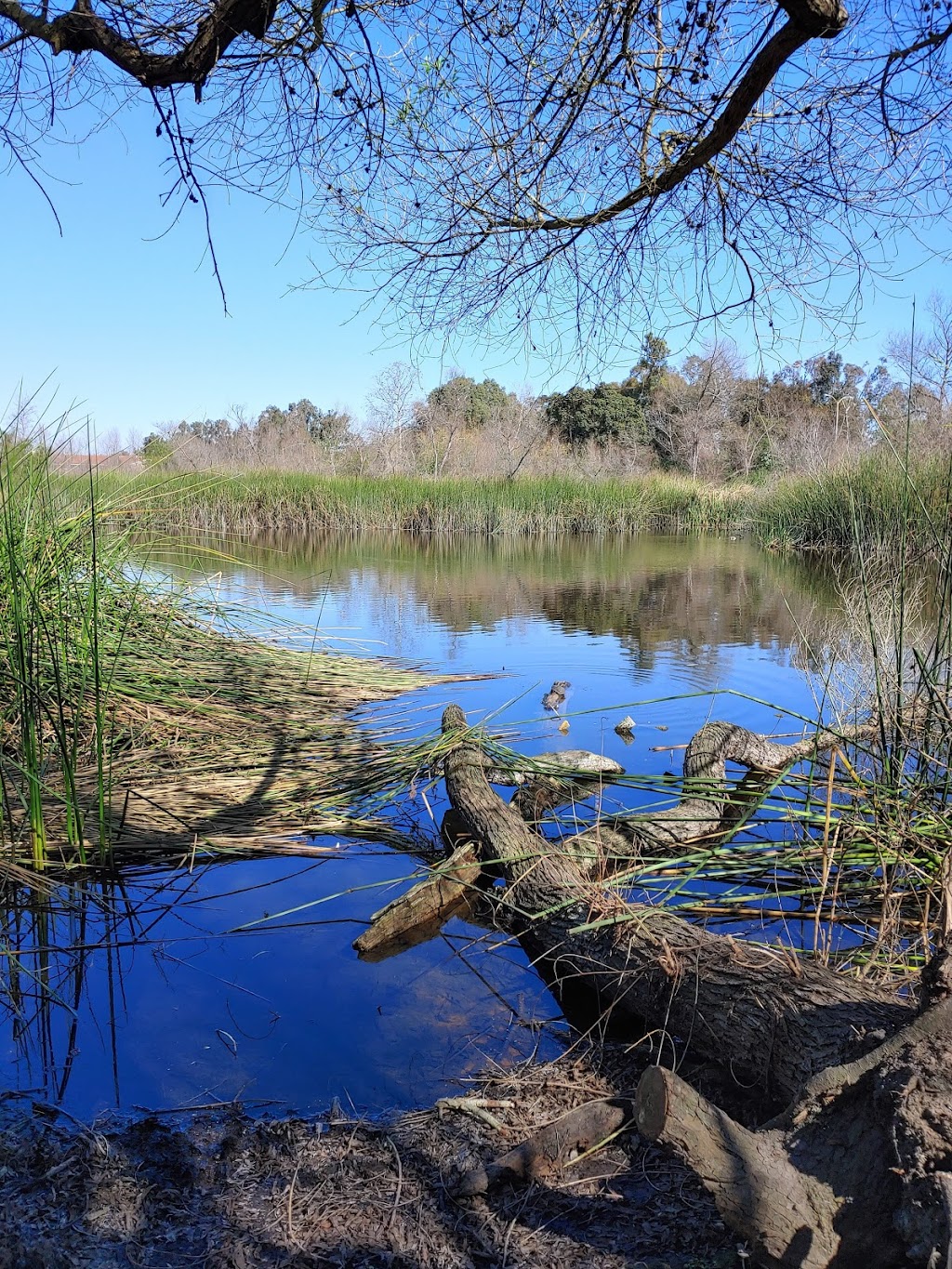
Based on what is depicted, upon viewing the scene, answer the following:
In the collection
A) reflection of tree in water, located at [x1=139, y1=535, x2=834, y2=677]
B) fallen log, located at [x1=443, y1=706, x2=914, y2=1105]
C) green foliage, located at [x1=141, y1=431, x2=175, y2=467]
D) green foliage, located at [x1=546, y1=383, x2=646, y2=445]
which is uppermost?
green foliage, located at [x1=546, y1=383, x2=646, y2=445]

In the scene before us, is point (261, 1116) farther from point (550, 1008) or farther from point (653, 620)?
point (653, 620)

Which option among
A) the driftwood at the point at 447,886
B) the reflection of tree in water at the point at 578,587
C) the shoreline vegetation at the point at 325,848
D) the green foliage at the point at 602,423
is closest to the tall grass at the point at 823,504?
the reflection of tree in water at the point at 578,587

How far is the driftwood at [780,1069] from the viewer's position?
1273 mm

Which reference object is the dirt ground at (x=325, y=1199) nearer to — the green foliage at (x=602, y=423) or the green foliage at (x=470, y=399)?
the green foliage at (x=470, y=399)

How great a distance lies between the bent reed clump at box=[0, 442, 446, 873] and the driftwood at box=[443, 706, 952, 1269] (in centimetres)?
127

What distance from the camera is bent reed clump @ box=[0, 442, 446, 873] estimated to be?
296 cm

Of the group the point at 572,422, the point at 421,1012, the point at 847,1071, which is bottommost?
the point at 421,1012

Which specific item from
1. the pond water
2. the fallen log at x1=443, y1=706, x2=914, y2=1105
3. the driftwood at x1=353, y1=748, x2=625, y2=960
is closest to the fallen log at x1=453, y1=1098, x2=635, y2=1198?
the fallen log at x1=443, y1=706, x2=914, y2=1105

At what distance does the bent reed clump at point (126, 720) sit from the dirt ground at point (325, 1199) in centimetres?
116

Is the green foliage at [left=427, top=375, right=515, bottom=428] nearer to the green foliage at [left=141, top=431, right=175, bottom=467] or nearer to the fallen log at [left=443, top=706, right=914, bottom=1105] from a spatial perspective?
the green foliage at [left=141, top=431, right=175, bottom=467]

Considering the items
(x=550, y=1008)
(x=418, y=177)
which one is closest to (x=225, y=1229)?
(x=550, y=1008)

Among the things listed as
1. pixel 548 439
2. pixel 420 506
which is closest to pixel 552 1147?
pixel 420 506

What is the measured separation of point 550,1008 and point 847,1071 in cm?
109

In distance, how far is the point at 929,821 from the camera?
103 inches
